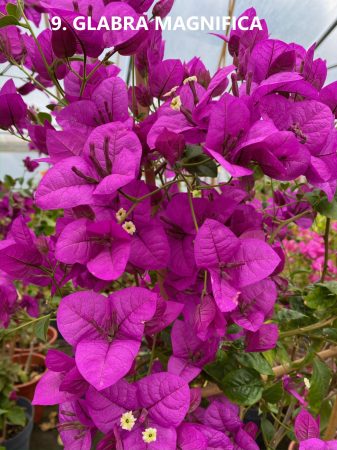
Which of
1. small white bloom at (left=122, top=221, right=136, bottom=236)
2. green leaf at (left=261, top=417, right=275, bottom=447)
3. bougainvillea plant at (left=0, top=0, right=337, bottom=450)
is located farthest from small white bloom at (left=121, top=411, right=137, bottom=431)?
green leaf at (left=261, top=417, right=275, bottom=447)

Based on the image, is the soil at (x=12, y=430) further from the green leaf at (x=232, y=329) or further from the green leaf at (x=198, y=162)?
the green leaf at (x=198, y=162)

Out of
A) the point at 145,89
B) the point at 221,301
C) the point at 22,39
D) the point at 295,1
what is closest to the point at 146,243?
the point at 221,301

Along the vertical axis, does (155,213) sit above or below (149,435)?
above

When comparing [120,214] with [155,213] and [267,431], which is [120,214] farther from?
[267,431]

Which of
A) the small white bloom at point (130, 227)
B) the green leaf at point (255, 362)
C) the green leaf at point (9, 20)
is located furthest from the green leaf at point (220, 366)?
the green leaf at point (9, 20)

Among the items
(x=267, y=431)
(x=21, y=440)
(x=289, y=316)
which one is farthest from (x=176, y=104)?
(x=21, y=440)
